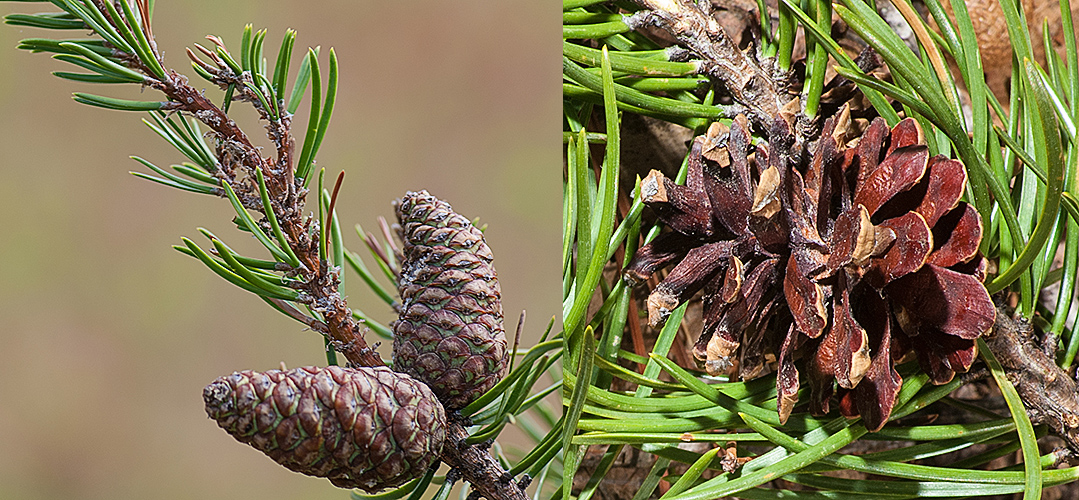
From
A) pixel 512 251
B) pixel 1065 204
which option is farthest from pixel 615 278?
pixel 1065 204

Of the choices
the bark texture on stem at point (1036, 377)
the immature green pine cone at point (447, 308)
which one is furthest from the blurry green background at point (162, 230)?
the bark texture on stem at point (1036, 377)

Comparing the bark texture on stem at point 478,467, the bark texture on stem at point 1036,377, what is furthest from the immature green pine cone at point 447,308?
the bark texture on stem at point 1036,377

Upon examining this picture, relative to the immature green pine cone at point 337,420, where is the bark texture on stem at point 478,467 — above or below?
below

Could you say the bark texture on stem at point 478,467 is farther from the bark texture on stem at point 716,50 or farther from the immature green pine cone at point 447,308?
the bark texture on stem at point 716,50

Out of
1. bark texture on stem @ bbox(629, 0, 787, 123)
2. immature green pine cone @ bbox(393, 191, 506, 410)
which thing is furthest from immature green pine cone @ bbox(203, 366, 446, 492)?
bark texture on stem @ bbox(629, 0, 787, 123)

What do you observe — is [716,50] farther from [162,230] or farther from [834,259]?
[162,230]

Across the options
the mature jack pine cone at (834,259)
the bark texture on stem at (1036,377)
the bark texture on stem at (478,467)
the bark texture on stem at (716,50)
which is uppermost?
the bark texture on stem at (716,50)
